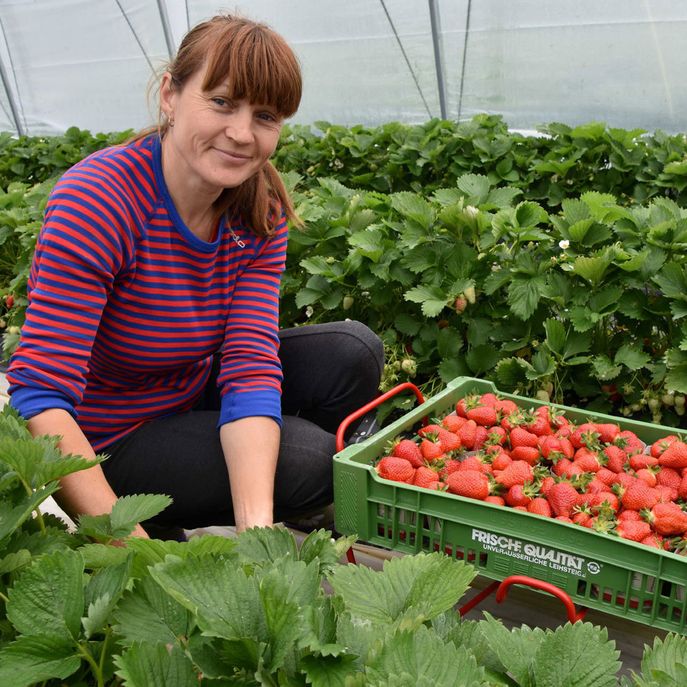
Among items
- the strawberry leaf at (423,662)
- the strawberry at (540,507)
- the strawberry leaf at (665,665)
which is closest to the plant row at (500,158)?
the strawberry at (540,507)

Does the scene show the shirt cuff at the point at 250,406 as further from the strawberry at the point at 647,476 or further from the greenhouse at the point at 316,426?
the strawberry at the point at 647,476

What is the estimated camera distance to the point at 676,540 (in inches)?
71.1

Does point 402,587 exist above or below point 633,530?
above

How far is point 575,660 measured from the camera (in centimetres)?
67

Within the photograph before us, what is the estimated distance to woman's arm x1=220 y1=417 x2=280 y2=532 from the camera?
1842 mm

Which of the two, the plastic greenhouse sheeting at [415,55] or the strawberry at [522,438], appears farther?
the plastic greenhouse sheeting at [415,55]

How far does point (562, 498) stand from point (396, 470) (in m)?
0.38

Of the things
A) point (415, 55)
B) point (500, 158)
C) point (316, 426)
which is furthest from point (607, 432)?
point (415, 55)

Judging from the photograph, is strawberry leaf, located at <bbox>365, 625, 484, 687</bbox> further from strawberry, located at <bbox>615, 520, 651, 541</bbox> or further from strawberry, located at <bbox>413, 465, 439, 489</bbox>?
strawberry, located at <bbox>413, 465, 439, 489</bbox>

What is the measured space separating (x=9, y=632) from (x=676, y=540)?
1450 millimetres

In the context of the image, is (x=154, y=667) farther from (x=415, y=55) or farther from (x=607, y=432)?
(x=415, y=55)

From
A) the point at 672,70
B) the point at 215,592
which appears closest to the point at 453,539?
the point at 215,592

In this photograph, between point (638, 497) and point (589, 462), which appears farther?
point (589, 462)

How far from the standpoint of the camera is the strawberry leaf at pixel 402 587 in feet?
2.37
